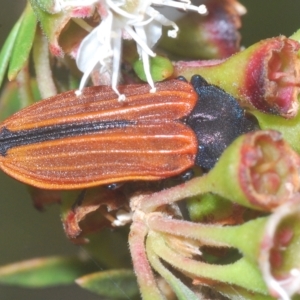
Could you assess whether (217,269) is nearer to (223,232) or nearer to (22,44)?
(223,232)

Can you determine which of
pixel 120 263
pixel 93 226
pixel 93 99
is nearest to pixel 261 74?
pixel 93 99

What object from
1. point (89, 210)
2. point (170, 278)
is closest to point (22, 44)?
point (89, 210)

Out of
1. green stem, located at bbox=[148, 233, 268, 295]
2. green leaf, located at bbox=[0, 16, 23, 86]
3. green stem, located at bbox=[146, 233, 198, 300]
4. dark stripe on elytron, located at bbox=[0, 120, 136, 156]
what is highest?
green leaf, located at bbox=[0, 16, 23, 86]

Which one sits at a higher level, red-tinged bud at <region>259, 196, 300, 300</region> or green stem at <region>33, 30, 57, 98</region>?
green stem at <region>33, 30, 57, 98</region>

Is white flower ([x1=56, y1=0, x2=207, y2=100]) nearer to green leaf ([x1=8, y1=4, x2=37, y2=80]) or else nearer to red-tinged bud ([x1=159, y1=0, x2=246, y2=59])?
green leaf ([x1=8, y1=4, x2=37, y2=80])

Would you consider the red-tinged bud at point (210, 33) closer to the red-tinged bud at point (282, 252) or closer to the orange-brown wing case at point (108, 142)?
the orange-brown wing case at point (108, 142)

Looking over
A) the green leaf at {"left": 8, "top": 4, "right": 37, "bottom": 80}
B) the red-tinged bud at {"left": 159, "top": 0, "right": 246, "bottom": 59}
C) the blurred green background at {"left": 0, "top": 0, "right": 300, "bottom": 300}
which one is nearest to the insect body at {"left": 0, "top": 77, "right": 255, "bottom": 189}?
the green leaf at {"left": 8, "top": 4, "right": 37, "bottom": 80}

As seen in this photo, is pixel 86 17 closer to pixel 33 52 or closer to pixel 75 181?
pixel 33 52
